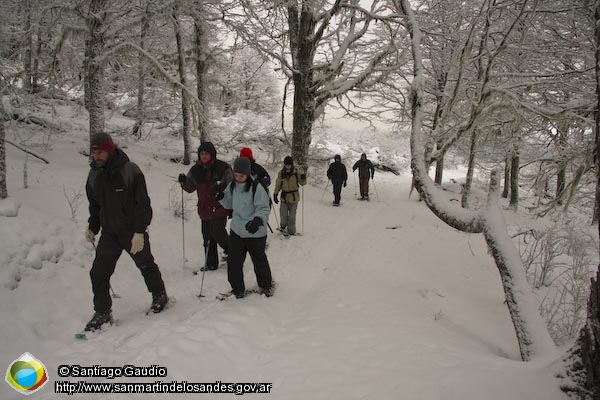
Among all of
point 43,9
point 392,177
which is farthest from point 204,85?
point 392,177

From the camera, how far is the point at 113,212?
3521 millimetres

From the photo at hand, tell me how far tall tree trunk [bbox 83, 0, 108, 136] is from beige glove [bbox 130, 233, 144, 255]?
6.04 metres

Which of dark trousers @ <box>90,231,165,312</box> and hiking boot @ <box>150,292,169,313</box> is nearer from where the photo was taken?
dark trousers @ <box>90,231,165,312</box>

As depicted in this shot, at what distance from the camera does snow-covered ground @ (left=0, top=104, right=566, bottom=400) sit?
8.59ft

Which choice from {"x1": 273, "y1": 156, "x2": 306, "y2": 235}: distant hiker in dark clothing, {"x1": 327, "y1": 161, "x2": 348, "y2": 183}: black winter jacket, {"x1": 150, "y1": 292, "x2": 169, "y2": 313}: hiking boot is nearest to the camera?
{"x1": 150, "y1": 292, "x2": 169, "y2": 313}: hiking boot

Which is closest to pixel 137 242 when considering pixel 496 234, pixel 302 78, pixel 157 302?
pixel 157 302

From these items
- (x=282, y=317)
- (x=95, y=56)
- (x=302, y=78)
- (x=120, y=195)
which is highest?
Answer: (x=302, y=78)

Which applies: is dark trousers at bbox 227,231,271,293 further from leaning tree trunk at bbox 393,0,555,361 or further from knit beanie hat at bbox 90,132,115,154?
leaning tree trunk at bbox 393,0,555,361

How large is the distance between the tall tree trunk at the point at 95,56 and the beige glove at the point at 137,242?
6038 millimetres

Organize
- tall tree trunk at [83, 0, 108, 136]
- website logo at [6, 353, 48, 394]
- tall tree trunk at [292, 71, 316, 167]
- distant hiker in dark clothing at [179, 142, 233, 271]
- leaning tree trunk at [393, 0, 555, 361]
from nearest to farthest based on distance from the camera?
website logo at [6, 353, 48, 394] < leaning tree trunk at [393, 0, 555, 361] < distant hiker in dark clothing at [179, 142, 233, 271] < tall tree trunk at [83, 0, 108, 136] < tall tree trunk at [292, 71, 316, 167]

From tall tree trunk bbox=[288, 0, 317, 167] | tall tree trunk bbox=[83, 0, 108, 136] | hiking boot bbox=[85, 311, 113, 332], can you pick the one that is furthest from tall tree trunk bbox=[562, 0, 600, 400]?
tall tree trunk bbox=[288, 0, 317, 167]

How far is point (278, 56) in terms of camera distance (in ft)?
33.2

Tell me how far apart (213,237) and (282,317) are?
1.97 meters

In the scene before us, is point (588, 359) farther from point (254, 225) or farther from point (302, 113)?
point (302, 113)
